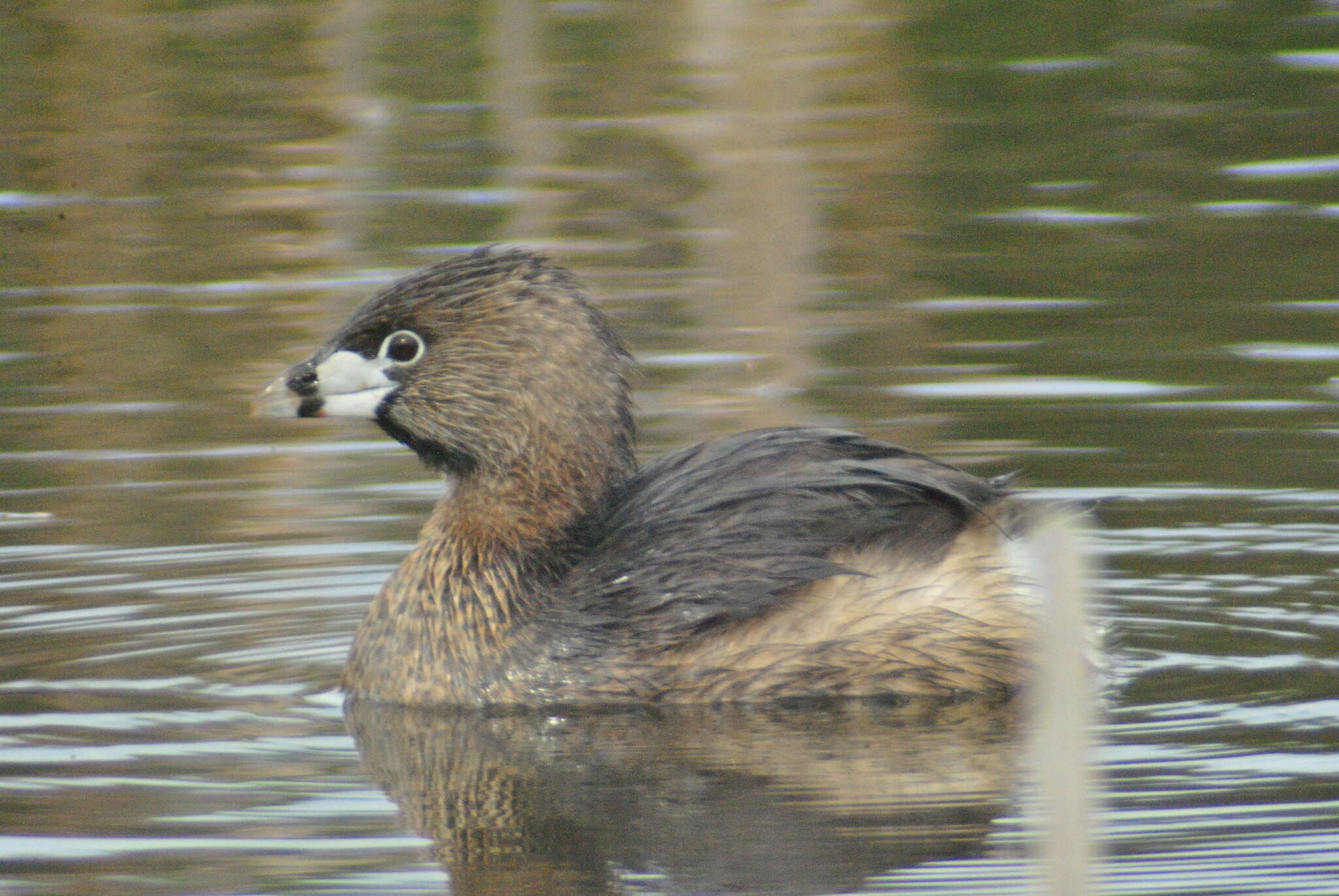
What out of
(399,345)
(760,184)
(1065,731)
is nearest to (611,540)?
(399,345)

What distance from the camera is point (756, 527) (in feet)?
21.3

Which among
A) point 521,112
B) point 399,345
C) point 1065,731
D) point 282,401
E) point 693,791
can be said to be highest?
point 1065,731

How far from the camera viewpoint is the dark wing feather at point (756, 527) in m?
6.44

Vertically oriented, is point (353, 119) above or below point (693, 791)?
above

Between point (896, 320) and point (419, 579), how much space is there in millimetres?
4321

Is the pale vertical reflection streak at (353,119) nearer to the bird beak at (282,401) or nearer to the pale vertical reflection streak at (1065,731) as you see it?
the bird beak at (282,401)

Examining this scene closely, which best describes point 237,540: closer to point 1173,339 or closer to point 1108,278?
point 1173,339

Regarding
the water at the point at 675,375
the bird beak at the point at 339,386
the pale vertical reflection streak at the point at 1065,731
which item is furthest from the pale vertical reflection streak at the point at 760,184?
the pale vertical reflection streak at the point at 1065,731

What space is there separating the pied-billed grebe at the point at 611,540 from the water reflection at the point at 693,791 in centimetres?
12

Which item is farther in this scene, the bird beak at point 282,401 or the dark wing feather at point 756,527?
the bird beak at point 282,401

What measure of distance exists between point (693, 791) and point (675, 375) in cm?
435

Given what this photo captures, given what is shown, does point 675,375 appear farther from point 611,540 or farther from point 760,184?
point 760,184

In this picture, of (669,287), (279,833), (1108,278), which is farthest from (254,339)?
(279,833)

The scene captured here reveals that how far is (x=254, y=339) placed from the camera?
10727 mm
